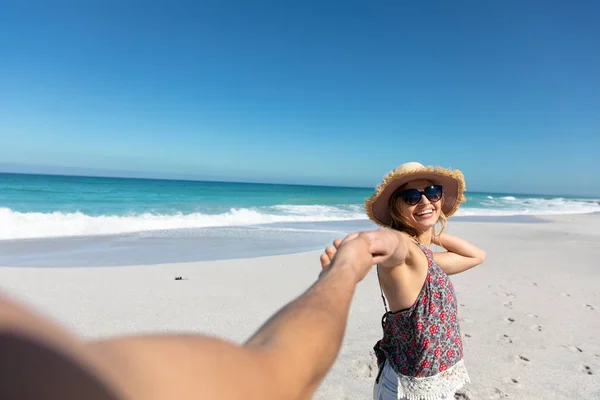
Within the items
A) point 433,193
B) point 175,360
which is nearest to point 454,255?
point 433,193

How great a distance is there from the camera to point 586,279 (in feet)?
25.9

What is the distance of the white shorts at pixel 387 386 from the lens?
212 cm

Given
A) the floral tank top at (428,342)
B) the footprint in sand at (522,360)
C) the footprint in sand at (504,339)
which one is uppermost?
the floral tank top at (428,342)

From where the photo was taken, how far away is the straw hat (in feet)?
7.79

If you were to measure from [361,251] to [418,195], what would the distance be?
3.96ft

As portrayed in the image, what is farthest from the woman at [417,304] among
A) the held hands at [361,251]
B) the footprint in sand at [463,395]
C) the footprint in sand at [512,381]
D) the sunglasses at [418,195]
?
the footprint in sand at [512,381]

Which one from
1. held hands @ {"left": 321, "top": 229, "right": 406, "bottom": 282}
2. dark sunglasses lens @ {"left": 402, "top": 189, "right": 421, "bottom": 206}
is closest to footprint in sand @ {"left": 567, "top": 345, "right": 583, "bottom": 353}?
dark sunglasses lens @ {"left": 402, "top": 189, "right": 421, "bottom": 206}

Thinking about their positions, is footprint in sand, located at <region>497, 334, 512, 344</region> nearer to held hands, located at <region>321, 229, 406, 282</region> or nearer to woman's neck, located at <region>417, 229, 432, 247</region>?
woman's neck, located at <region>417, 229, 432, 247</region>

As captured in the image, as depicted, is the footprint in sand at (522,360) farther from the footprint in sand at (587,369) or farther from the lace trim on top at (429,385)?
the lace trim on top at (429,385)

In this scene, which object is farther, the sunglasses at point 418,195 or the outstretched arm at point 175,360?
the sunglasses at point 418,195

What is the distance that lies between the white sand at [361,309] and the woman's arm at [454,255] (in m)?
1.83

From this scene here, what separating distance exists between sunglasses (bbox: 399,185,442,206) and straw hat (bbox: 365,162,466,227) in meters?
0.07

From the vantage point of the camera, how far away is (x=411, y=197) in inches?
93.2

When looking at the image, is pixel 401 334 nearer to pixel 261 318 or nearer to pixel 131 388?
pixel 131 388
